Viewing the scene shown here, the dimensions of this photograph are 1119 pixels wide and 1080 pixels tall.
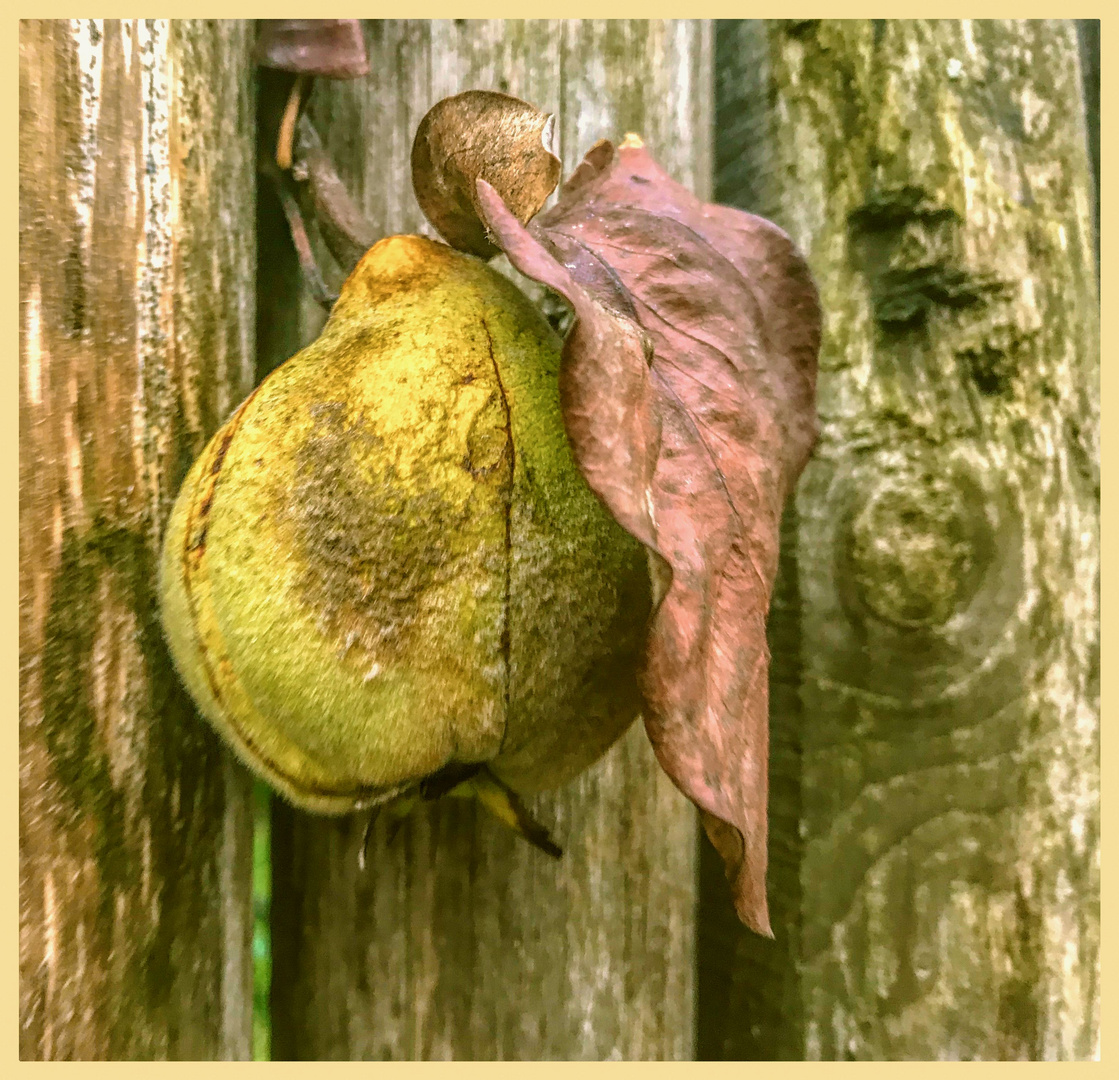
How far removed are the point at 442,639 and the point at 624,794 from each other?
37cm

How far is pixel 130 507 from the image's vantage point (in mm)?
516

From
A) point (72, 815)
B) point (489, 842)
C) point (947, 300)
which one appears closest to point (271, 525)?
point (72, 815)

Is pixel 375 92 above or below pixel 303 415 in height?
above

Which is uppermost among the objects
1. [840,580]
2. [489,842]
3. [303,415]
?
[303,415]

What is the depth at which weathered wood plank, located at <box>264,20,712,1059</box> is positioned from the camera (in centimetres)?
68

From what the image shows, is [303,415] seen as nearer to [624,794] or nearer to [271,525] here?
[271,525]

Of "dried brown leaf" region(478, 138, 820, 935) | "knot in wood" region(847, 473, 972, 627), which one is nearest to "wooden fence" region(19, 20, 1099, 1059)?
"knot in wood" region(847, 473, 972, 627)

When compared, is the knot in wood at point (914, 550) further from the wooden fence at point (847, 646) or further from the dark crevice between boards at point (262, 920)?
the dark crevice between boards at point (262, 920)

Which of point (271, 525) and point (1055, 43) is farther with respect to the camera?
point (1055, 43)

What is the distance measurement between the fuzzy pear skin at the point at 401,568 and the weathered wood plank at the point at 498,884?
0.26 meters

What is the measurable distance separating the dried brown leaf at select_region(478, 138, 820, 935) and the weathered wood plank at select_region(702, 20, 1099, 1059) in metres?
0.18

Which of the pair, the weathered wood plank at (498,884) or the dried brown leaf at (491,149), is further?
the weathered wood plank at (498,884)

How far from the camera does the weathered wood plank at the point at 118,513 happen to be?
0.45 meters

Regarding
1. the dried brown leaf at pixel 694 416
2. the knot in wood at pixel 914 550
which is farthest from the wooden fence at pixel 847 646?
the dried brown leaf at pixel 694 416
